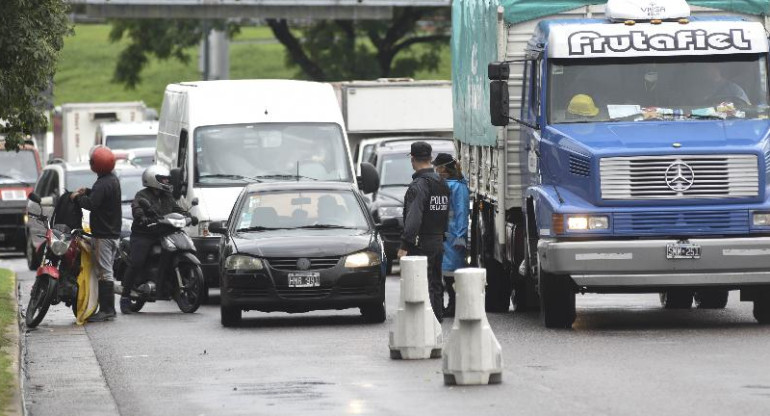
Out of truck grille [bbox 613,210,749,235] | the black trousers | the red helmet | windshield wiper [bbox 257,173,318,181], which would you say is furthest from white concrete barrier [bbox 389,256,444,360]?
windshield wiper [bbox 257,173,318,181]

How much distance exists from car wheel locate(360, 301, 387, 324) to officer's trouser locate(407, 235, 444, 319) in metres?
0.90

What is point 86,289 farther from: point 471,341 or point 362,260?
point 471,341

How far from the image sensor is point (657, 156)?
1683 cm

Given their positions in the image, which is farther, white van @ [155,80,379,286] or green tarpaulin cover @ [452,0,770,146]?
white van @ [155,80,379,286]

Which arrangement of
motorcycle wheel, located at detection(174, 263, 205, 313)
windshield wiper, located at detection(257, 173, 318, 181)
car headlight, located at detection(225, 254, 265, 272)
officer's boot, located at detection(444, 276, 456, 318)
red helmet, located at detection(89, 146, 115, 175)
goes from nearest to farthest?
car headlight, located at detection(225, 254, 265, 272)
officer's boot, located at detection(444, 276, 456, 318)
red helmet, located at detection(89, 146, 115, 175)
motorcycle wheel, located at detection(174, 263, 205, 313)
windshield wiper, located at detection(257, 173, 318, 181)

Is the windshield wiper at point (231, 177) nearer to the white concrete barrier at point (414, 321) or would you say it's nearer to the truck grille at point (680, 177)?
the truck grille at point (680, 177)

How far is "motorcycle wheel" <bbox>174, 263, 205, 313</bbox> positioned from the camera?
69.9ft

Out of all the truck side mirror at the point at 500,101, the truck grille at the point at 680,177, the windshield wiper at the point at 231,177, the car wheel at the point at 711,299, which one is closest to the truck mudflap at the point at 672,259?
the truck grille at the point at 680,177

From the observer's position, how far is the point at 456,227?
62.1ft

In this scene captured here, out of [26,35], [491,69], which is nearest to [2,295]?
[26,35]

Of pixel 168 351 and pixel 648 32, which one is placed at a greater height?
pixel 648 32

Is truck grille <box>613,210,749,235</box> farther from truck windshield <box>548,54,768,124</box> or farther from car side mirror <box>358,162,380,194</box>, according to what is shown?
car side mirror <box>358,162,380,194</box>

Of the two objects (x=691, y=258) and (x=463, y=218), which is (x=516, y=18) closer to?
(x=463, y=218)

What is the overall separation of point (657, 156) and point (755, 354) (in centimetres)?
245
